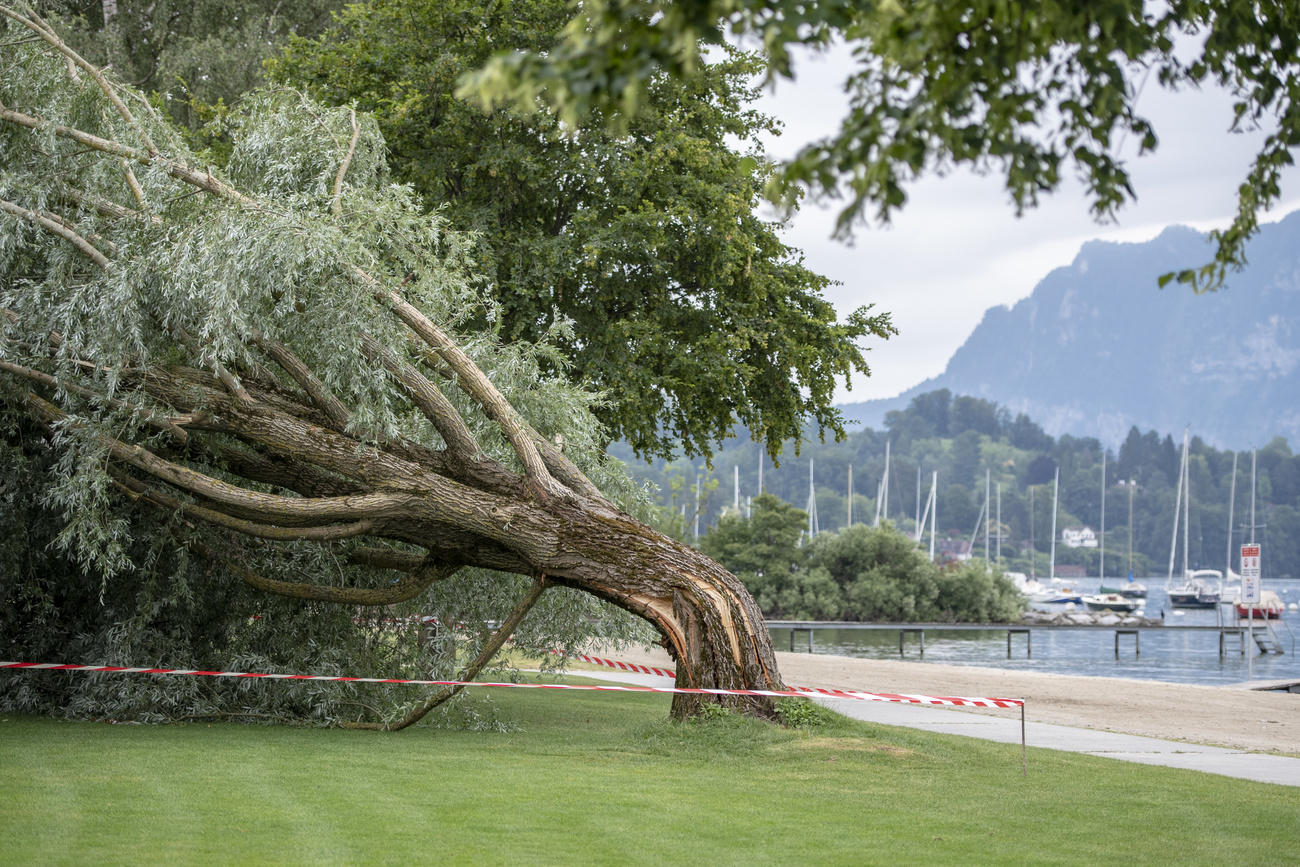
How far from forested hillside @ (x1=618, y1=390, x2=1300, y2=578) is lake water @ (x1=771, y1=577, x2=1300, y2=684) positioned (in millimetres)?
77148

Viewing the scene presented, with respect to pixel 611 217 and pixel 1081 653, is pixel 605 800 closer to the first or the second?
pixel 611 217

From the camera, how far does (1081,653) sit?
49.1 meters

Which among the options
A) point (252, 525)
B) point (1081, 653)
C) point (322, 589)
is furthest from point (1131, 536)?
point (252, 525)

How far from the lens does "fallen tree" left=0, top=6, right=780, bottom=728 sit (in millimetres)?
11266

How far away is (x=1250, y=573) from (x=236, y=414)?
25449mm

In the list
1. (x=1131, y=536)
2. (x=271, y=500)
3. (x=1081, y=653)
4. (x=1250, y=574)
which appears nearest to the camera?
(x=271, y=500)

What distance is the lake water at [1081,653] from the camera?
38.5 m

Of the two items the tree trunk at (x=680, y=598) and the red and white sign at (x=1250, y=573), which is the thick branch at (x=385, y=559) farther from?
the red and white sign at (x=1250, y=573)

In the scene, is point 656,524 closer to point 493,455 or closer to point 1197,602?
point 493,455

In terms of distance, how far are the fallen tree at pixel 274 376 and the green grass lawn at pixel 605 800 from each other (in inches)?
49.8

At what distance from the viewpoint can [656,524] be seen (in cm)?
1638

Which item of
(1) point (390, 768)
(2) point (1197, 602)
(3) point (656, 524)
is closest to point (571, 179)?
(3) point (656, 524)

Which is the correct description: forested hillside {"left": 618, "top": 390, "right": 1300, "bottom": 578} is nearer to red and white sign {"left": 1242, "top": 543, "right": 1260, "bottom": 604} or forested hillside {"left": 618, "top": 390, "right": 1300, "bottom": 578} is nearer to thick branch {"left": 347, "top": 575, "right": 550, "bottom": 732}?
red and white sign {"left": 1242, "top": 543, "right": 1260, "bottom": 604}

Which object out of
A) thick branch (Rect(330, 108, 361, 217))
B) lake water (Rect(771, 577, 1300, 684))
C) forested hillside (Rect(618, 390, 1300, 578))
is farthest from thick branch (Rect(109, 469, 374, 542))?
forested hillside (Rect(618, 390, 1300, 578))
